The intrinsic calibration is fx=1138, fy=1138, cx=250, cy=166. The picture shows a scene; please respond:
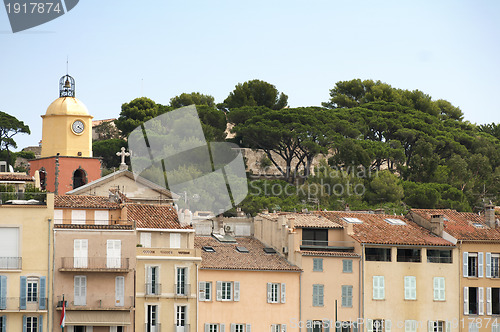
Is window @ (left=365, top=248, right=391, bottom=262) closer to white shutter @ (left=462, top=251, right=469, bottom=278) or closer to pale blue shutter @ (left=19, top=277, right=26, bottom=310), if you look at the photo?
white shutter @ (left=462, top=251, right=469, bottom=278)

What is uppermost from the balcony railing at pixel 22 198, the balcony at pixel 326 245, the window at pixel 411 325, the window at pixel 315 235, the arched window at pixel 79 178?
the arched window at pixel 79 178

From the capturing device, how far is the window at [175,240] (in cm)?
5344

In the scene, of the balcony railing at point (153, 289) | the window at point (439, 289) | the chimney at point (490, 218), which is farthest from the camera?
the chimney at point (490, 218)

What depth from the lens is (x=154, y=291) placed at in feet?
171

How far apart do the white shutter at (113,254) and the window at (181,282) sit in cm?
306

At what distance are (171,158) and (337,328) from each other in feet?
132

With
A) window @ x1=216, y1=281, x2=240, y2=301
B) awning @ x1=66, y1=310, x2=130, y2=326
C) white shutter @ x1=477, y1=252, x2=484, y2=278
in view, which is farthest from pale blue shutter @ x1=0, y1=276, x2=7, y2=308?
white shutter @ x1=477, y1=252, x2=484, y2=278

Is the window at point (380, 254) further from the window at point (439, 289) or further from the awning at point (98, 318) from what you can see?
the awning at point (98, 318)

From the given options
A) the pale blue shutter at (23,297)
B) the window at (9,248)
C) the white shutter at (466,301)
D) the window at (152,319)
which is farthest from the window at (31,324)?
the white shutter at (466,301)

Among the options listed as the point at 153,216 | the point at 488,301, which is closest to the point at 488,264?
the point at 488,301

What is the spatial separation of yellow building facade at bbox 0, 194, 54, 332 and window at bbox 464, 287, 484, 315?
2122 cm

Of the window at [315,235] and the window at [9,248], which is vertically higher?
the window at [315,235]

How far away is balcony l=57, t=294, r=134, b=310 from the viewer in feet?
164

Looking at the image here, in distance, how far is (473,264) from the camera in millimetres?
58219
